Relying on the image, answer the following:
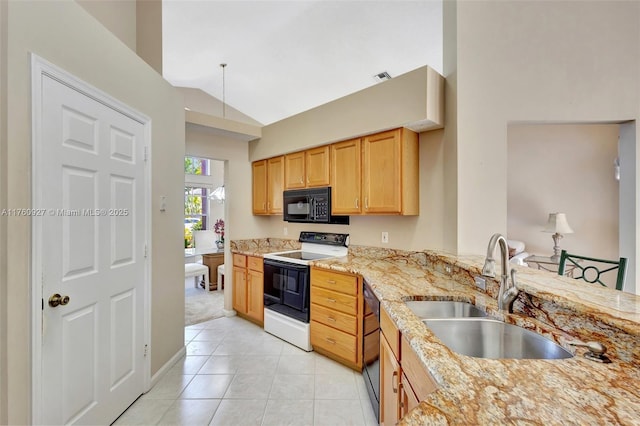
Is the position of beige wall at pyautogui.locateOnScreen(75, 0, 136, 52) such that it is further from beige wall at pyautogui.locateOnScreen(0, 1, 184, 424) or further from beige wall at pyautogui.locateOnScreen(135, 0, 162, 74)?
beige wall at pyautogui.locateOnScreen(0, 1, 184, 424)

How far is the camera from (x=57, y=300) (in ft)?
4.64

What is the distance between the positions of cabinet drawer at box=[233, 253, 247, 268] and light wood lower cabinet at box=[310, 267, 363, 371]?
127 cm

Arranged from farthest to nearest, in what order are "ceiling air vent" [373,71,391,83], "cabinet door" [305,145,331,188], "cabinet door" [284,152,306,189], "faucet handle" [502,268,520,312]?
"ceiling air vent" [373,71,391,83], "cabinet door" [284,152,306,189], "cabinet door" [305,145,331,188], "faucet handle" [502,268,520,312]

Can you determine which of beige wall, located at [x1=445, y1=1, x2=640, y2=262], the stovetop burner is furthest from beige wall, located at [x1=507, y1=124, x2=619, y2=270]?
the stovetop burner

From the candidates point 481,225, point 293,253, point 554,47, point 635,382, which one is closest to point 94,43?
point 293,253

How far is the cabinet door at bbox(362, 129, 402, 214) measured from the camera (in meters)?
2.50

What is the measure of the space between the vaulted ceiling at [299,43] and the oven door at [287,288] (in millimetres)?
2779

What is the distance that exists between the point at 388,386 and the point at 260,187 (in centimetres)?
307

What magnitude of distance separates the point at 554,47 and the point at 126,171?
3.46 metres

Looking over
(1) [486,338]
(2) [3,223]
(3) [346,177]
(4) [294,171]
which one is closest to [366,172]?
(3) [346,177]

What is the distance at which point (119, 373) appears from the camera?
6.03 ft

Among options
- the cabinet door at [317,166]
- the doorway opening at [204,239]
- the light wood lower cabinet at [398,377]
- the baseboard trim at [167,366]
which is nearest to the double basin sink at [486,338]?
the light wood lower cabinet at [398,377]

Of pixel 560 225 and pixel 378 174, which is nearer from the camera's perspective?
pixel 378 174

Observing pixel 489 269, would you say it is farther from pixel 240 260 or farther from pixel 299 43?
pixel 299 43
